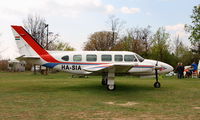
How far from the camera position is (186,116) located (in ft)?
22.6

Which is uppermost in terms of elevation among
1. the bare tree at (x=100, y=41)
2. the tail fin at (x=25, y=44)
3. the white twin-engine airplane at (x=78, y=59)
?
the bare tree at (x=100, y=41)

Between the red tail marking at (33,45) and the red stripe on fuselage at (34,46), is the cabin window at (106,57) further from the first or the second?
the red tail marking at (33,45)

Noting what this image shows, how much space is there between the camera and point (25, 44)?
14234 mm

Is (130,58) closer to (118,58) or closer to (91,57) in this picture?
(118,58)

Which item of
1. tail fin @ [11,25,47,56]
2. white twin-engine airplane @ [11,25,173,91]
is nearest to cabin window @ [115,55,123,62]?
white twin-engine airplane @ [11,25,173,91]

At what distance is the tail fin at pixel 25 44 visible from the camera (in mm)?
14109

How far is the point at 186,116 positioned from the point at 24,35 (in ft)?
37.3

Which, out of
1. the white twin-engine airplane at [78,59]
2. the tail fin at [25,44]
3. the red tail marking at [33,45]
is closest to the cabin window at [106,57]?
the white twin-engine airplane at [78,59]

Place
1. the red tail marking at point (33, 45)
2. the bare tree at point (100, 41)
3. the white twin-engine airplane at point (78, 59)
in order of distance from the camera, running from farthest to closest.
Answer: the bare tree at point (100, 41) → the red tail marking at point (33, 45) → the white twin-engine airplane at point (78, 59)

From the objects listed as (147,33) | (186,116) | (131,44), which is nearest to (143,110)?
(186,116)

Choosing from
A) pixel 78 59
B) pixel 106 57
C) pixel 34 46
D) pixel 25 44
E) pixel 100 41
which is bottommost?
pixel 78 59

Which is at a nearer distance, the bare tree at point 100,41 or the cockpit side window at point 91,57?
the cockpit side window at point 91,57

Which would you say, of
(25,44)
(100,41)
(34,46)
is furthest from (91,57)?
(100,41)

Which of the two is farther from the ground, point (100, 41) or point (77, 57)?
point (100, 41)
